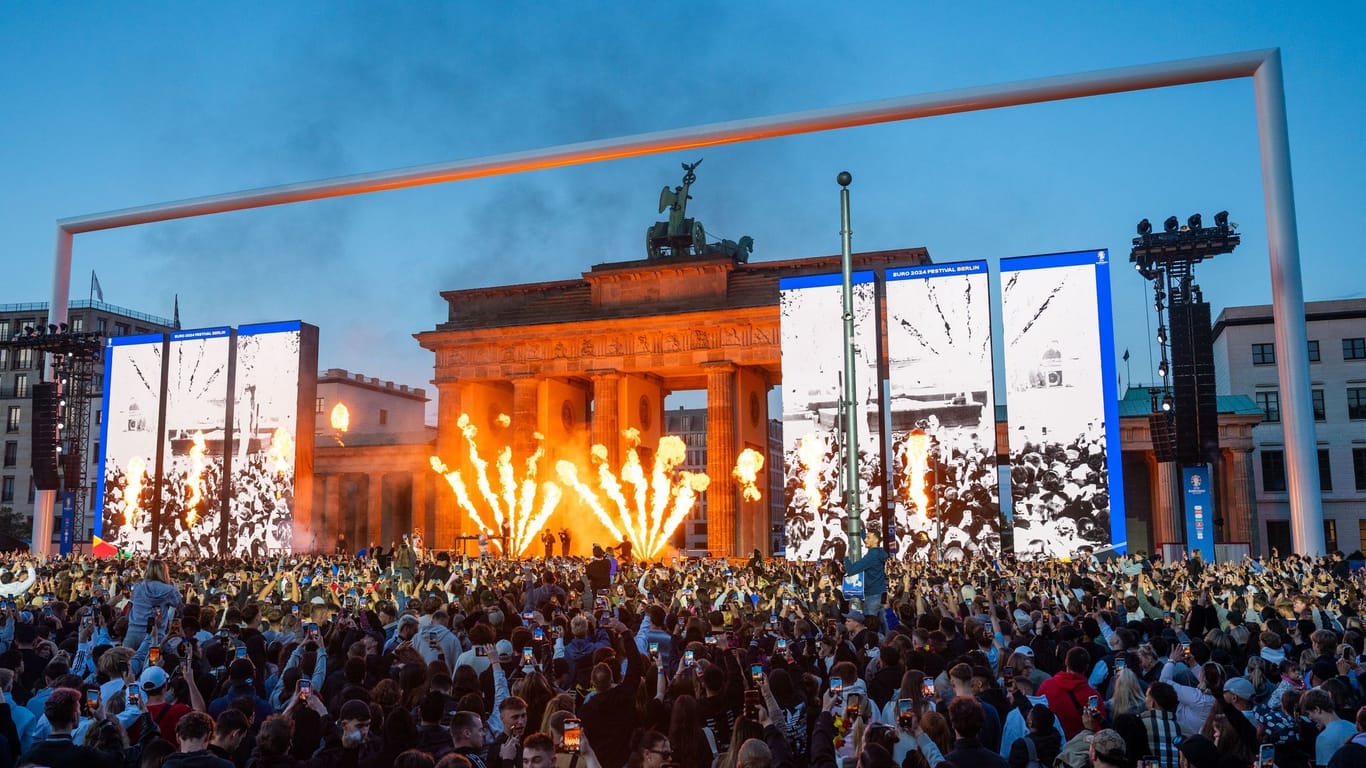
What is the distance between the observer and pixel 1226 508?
186 ft

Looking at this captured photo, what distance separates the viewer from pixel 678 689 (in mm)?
9047

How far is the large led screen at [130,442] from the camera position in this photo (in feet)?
169

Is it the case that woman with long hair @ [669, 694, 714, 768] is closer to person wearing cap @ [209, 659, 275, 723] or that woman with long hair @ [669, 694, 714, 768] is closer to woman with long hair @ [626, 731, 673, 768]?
woman with long hair @ [626, 731, 673, 768]

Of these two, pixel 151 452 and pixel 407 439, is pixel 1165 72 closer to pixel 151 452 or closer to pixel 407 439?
pixel 151 452

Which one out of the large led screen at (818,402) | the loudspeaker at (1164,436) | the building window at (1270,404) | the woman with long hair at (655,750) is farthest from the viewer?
the building window at (1270,404)

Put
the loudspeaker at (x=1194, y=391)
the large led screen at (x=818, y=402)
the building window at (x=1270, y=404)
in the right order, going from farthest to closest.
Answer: the building window at (x=1270, y=404), the large led screen at (x=818, y=402), the loudspeaker at (x=1194, y=391)

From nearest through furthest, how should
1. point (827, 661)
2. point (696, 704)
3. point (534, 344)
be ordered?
point (696, 704) → point (827, 661) → point (534, 344)

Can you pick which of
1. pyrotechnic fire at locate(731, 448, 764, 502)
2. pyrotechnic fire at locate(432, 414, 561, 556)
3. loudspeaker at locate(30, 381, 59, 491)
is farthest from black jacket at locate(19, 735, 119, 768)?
pyrotechnic fire at locate(432, 414, 561, 556)

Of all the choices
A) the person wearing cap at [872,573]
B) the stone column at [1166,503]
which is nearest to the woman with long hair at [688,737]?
the person wearing cap at [872,573]

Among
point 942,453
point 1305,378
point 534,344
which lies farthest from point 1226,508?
point 534,344

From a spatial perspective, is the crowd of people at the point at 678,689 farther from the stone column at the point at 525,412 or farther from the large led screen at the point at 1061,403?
the stone column at the point at 525,412

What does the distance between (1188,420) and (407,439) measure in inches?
2087

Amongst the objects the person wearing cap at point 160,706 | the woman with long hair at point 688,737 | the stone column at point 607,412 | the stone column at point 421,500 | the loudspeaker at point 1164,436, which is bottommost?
the woman with long hair at point 688,737

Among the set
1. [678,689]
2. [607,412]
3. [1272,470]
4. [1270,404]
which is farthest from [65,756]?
[1270,404]
